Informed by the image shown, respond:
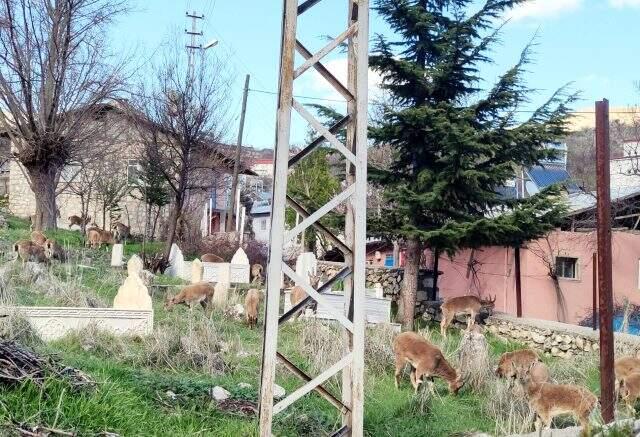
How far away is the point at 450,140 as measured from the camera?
51.5 ft

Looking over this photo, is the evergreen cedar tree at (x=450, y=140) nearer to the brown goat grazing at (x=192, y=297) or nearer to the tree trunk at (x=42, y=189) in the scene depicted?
the brown goat grazing at (x=192, y=297)

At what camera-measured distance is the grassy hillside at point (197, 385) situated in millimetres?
5859

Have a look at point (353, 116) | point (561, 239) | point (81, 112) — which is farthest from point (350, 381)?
point (81, 112)

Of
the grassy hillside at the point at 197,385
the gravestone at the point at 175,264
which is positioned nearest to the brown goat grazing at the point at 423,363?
the grassy hillside at the point at 197,385

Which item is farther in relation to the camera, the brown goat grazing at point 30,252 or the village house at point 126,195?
the village house at point 126,195

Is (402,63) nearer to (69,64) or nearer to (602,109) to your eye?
(602,109)

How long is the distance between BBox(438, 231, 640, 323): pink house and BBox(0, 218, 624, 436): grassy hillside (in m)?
7.16

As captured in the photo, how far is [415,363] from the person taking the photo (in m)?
10.2

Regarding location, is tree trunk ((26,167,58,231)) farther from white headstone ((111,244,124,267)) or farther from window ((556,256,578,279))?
window ((556,256,578,279))

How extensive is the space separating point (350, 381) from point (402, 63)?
11315mm

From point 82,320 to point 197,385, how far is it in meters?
3.99

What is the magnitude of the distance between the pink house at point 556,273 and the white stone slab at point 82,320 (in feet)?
38.4

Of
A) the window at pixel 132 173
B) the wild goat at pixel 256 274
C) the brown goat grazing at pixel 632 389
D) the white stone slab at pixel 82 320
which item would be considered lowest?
the brown goat grazing at pixel 632 389

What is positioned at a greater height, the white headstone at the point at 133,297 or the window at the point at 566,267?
the window at the point at 566,267
